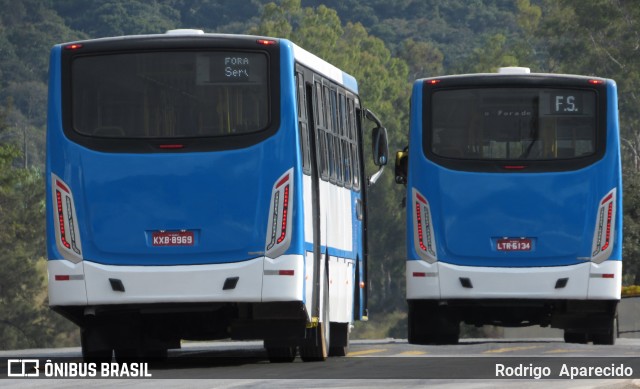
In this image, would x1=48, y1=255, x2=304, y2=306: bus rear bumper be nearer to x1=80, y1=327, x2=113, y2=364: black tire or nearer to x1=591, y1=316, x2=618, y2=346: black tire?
x1=80, y1=327, x2=113, y2=364: black tire

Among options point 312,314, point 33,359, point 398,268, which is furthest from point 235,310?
point 398,268

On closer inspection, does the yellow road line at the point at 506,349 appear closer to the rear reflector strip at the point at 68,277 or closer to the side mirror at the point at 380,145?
the side mirror at the point at 380,145

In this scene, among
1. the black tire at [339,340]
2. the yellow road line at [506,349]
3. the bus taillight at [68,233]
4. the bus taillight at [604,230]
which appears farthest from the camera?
the yellow road line at [506,349]

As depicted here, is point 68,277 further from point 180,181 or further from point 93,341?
point 180,181

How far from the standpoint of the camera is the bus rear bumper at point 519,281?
24.2 metres

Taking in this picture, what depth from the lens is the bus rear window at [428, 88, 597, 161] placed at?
24516 mm

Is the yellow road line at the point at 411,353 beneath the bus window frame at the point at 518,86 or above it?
beneath

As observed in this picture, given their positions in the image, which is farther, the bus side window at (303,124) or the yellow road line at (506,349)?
the yellow road line at (506,349)

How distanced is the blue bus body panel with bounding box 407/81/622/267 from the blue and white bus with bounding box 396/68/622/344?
0.01 meters

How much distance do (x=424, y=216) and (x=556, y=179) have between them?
1.67 m

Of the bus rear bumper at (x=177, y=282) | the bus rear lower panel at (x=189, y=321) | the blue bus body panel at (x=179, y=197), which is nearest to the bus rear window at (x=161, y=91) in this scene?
the blue bus body panel at (x=179, y=197)

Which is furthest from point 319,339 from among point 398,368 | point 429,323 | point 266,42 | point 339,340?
point 429,323

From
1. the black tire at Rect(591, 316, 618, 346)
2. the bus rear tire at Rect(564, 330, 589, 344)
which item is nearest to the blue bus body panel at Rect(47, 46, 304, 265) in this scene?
the black tire at Rect(591, 316, 618, 346)

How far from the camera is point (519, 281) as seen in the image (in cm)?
2434
